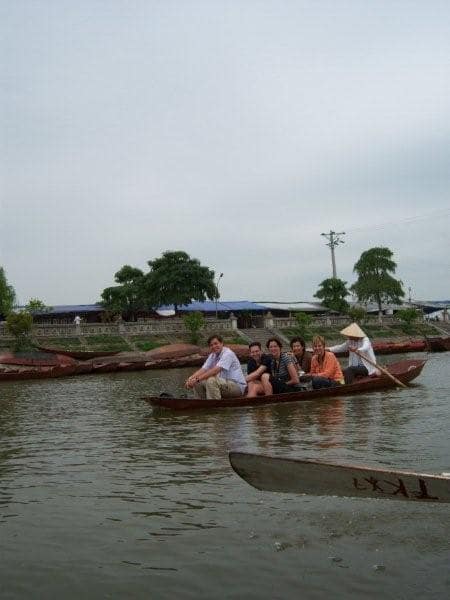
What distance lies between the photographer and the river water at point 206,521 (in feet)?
13.1

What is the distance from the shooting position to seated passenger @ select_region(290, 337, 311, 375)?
13.3 metres

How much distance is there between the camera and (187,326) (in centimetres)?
4494

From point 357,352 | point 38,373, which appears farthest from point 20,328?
point 357,352

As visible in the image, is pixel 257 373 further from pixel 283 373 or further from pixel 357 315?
pixel 357 315

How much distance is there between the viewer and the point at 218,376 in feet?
40.6

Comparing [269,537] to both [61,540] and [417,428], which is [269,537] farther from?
[417,428]

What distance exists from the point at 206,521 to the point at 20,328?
3372 centimetres

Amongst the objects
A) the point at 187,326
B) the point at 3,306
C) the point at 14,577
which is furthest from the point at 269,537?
the point at 3,306

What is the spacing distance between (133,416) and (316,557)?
8544 millimetres

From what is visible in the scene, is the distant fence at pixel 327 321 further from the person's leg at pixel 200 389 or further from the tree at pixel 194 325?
the person's leg at pixel 200 389

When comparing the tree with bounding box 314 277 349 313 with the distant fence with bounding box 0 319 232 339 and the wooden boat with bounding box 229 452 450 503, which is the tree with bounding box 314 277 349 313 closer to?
the distant fence with bounding box 0 319 232 339

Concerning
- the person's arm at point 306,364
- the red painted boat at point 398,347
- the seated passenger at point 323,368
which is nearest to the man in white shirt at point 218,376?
the seated passenger at point 323,368

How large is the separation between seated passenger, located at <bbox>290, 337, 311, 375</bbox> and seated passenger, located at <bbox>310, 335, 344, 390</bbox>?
0.27 m

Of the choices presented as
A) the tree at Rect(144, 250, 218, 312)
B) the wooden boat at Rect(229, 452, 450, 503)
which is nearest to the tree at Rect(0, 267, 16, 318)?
the tree at Rect(144, 250, 218, 312)
